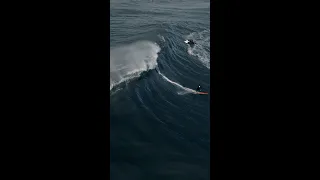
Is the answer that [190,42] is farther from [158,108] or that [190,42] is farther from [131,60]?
[158,108]

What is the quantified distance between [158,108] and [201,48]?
8071 millimetres

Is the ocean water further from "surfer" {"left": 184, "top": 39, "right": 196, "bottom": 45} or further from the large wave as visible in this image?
"surfer" {"left": 184, "top": 39, "right": 196, "bottom": 45}

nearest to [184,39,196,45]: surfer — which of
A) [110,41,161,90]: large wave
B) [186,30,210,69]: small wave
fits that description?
[186,30,210,69]: small wave

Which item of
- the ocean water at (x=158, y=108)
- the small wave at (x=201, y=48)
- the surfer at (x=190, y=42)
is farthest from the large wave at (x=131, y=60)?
the surfer at (x=190, y=42)

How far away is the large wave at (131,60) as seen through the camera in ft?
39.8

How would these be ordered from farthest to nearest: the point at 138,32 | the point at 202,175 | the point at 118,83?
the point at 138,32, the point at 118,83, the point at 202,175

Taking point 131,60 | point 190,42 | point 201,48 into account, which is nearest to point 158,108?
point 131,60

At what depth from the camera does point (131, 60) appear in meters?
14.0

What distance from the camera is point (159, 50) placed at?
53.1ft

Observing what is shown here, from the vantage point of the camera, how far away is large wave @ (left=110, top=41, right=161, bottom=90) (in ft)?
39.8

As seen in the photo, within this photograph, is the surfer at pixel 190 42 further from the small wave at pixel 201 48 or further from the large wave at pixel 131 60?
the large wave at pixel 131 60
